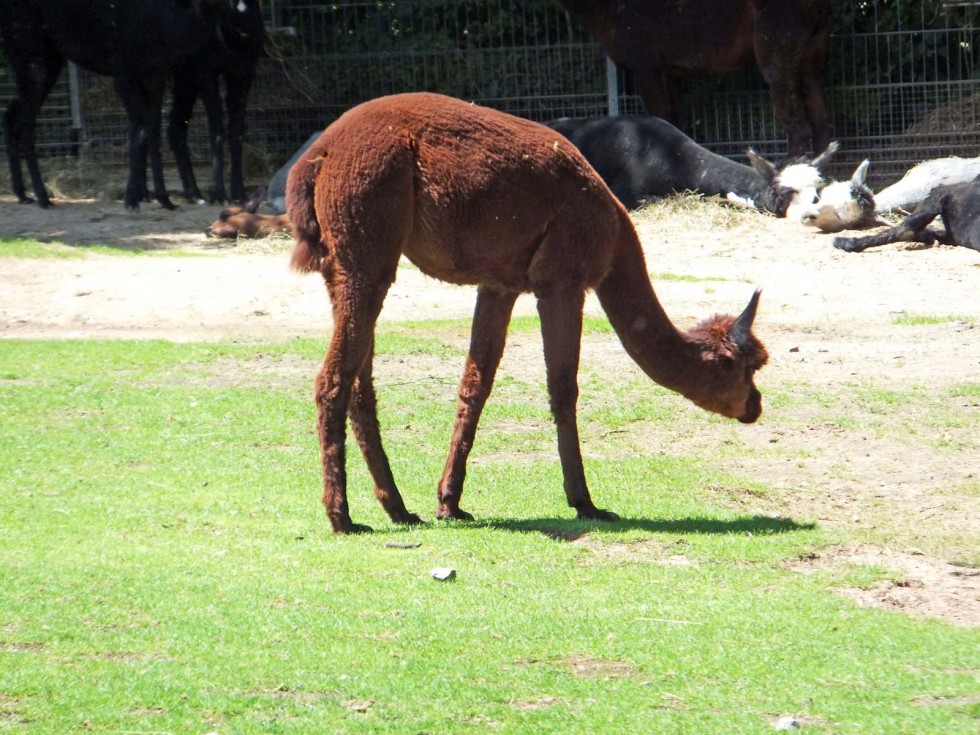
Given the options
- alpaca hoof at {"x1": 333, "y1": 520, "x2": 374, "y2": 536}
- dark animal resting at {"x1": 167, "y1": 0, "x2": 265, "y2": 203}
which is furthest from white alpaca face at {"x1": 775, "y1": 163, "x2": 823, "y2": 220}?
alpaca hoof at {"x1": 333, "y1": 520, "x2": 374, "y2": 536}

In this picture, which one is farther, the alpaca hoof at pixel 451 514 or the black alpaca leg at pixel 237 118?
the black alpaca leg at pixel 237 118

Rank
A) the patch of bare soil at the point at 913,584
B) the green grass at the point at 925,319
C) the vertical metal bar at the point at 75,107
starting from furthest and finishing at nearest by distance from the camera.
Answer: the vertical metal bar at the point at 75,107, the green grass at the point at 925,319, the patch of bare soil at the point at 913,584

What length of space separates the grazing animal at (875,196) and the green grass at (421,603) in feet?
24.1

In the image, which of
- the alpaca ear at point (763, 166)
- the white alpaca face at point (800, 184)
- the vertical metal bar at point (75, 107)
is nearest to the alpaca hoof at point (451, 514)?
the white alpaca face at point (800, 184)

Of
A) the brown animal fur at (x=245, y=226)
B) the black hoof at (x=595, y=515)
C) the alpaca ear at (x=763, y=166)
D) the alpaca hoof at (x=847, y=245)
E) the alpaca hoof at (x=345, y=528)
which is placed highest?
the alpaca ear at (x=763, y=166)

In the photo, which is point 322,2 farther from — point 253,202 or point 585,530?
point 585,530

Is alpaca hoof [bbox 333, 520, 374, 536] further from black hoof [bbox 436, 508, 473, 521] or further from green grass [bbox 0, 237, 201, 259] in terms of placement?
green grass [bbox 0, 237, 201, 259]

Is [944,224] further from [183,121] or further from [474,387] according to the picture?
[474,387]

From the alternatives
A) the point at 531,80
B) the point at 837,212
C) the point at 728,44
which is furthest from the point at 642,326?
the point at 531,80

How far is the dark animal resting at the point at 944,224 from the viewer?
13.9 m

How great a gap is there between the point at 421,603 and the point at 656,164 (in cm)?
1197

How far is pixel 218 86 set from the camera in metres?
16.7

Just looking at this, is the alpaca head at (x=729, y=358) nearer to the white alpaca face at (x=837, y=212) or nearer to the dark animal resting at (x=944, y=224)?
the dark animal resting at (x=944, y=224)

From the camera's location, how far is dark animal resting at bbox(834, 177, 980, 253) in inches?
547
